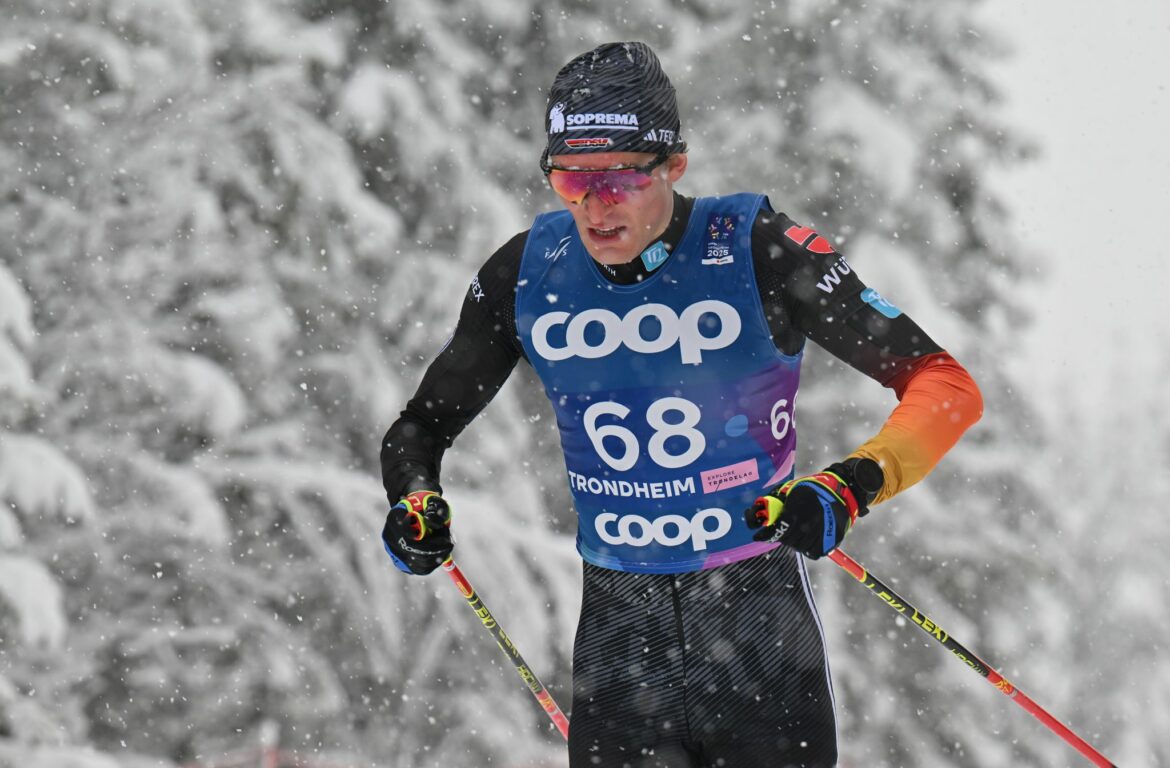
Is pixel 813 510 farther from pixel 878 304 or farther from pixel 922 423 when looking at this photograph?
pixel 878 304

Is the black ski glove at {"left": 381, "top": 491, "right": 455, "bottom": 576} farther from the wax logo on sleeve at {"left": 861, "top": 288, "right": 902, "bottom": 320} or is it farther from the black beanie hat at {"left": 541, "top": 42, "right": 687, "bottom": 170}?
the wax logo on sleeve at {"left": 861, "top": 288, "right": 902, "bottom": 320}

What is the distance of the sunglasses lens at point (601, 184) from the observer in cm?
339

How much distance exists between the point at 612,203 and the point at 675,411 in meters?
0.54

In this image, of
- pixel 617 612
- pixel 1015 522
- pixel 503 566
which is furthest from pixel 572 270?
pixel 1015 522

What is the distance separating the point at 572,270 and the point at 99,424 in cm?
975

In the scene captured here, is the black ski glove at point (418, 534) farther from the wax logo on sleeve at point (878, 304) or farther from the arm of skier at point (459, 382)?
the wax logo on sleeve at point (878, 304)

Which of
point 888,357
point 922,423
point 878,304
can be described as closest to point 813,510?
point 922,423

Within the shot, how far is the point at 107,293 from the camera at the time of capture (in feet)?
41.1

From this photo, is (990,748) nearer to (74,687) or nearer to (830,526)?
(74,687)

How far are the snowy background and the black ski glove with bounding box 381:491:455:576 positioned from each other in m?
8.34

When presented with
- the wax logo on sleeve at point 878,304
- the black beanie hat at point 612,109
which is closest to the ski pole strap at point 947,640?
the wax logo on sleeve at point 878,304

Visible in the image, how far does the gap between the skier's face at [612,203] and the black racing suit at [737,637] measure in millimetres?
140

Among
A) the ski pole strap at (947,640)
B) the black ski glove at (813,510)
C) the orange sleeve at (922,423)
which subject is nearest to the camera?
the black ski glove at (813,510)

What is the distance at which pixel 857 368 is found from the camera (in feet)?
10.6
